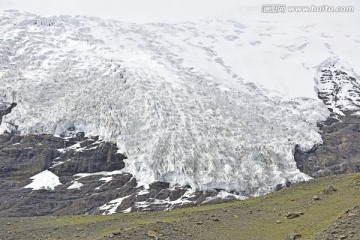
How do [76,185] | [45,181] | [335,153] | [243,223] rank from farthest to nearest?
[335,153], [45,181], [76,185], [243,223]

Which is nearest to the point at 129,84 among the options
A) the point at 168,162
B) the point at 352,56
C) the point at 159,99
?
the point at 159,99

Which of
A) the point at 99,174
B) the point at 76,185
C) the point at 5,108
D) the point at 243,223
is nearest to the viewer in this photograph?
the point at 243,223

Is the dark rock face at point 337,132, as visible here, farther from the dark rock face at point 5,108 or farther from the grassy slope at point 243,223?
the grassy slope at point 243,223

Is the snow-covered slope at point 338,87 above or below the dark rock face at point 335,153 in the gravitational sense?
above

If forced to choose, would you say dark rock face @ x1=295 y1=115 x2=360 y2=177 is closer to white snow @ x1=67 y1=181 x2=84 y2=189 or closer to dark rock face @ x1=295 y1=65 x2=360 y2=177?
dark rock face @ x1=295 y1=65 x2=360 y2=177

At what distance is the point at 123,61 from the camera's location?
9550 cm

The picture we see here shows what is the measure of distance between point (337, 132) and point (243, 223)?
74.6 metres

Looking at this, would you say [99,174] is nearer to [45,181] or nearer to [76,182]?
[76,182]

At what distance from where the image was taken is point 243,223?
85.3 ft

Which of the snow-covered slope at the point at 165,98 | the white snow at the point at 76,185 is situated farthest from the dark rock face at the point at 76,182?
the snow-covered slope at the point at 165,98

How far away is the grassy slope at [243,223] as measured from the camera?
23125 mm

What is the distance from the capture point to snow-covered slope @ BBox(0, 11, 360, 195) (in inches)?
2997

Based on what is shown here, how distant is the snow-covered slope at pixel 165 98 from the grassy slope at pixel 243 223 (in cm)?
4312

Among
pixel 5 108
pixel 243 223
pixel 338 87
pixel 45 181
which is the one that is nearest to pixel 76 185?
pixel 45 181
